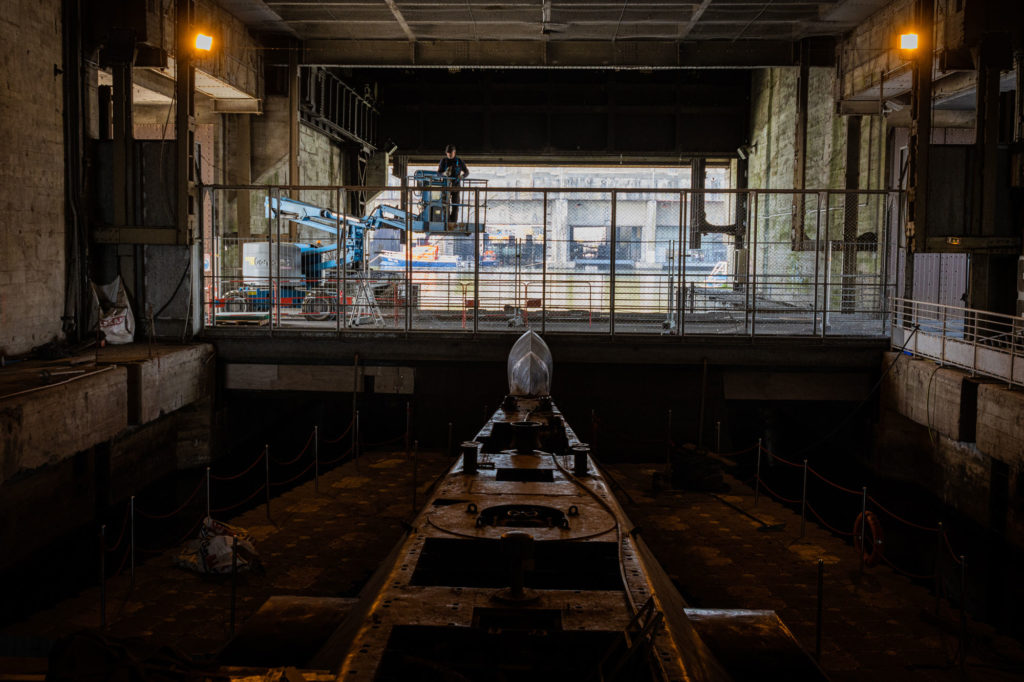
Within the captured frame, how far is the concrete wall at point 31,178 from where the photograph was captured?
44.5ft

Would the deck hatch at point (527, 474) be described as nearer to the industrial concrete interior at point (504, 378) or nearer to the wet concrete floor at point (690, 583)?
the industrial concrete interior at point (504, 378)

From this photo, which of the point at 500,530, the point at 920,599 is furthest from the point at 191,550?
the point at 920,599

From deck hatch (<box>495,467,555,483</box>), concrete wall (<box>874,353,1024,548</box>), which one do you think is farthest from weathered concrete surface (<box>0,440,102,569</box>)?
concrete wall (<box>874,353,1024,548</box>)

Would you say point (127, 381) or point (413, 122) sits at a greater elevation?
point (413, 122)

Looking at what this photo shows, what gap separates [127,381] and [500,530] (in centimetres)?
888

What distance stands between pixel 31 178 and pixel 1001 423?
15920mm

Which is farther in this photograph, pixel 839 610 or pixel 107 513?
pixel 107 513

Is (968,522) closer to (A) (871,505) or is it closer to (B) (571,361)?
(A) (871,505)

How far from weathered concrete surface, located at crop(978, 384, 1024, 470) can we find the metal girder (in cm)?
1357

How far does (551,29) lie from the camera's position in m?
Answer: 22.2

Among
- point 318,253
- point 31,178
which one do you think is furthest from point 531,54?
point 31,178

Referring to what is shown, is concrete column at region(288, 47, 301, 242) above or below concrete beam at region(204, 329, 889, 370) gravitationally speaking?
above

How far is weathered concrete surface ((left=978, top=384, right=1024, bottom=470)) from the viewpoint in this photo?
11.7 metres

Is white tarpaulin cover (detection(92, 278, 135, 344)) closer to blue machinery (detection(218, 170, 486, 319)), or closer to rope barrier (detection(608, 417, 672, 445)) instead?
blue machinery (detection(218, 170, 486, 319))
